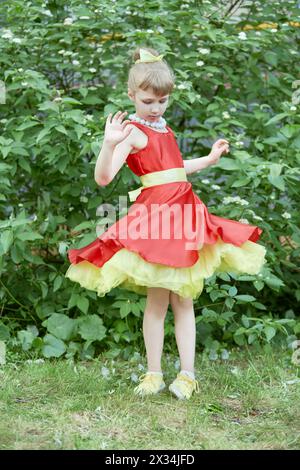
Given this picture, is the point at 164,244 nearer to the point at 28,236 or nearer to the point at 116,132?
the point at 116,132

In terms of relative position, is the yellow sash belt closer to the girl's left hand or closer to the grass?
the girl's left hand

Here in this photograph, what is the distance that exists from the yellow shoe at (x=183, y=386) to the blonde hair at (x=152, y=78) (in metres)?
1.10

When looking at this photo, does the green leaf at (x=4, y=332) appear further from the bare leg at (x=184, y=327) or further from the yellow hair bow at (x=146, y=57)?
the yellow hair bow at (x=146, y=57)

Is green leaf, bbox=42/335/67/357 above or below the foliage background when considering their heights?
below

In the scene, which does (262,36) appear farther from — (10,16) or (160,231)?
(160,231)

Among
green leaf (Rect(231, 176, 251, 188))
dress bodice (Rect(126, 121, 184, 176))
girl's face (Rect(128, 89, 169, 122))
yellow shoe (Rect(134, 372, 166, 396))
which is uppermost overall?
girl's face (Rect(128, 89, 169, 122))

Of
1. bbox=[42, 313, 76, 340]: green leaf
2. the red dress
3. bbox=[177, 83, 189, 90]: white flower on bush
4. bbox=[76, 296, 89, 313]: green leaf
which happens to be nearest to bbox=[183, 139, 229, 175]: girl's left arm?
the red dress

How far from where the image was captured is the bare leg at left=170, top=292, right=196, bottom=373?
124 inches

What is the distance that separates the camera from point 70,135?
3730mm

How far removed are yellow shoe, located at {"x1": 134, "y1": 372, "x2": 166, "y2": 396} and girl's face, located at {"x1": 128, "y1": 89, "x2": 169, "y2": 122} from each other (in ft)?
3.30

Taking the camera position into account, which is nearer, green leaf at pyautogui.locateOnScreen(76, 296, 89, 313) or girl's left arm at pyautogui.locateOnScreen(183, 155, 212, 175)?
girl's left arm at pyautogui.locateOnScreen(183, 155, 212, 175)

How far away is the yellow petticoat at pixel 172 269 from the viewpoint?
115 inches

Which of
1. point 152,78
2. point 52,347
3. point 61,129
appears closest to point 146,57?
point 152,78

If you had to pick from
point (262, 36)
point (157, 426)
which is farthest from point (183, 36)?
point (157, 426)
